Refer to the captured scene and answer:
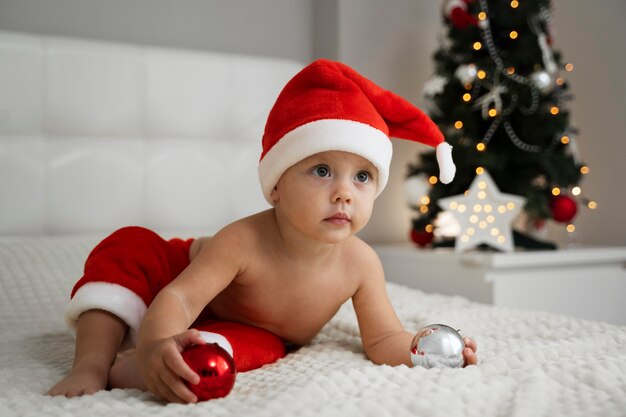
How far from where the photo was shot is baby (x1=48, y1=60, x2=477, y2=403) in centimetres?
93

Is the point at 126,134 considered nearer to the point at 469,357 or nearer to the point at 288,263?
the point at 288,263

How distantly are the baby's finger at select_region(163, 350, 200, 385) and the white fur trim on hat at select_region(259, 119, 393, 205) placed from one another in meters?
0.36

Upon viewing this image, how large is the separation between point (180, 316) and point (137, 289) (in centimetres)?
22

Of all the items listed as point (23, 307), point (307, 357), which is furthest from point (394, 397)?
point (23, 307)

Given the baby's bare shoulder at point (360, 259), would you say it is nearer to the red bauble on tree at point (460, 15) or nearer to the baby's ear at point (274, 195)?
the baby's ear at point (274, 195)

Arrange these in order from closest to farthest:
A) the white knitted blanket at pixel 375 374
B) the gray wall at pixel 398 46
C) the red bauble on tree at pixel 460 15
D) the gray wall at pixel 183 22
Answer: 1. the white knitted blanket at pixel 375 374
2. the gray wall at pixel 183 22
3. the red bauble on tree at pixel 460 15
4. the gray wall at pixel 398 46

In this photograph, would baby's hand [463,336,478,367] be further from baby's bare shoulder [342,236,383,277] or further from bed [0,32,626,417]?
baby's bare shoulder [342,236,383,277]

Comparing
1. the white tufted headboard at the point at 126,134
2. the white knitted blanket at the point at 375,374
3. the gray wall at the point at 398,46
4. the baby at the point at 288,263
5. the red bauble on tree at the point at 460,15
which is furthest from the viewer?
the gray wall at the point at 398,46

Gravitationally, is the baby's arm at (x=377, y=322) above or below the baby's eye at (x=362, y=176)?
below

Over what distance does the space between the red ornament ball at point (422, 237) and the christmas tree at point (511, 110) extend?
115mm

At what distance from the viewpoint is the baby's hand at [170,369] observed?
2.34ft

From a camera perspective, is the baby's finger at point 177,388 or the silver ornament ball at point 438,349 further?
the silver ornament ball at point 438,349

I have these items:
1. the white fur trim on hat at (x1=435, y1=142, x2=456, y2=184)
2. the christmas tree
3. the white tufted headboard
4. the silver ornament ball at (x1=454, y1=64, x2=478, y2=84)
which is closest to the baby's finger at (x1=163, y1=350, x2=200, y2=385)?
the white fur trim on hat at (x1=435, y1=142, x2=456, y2=184)

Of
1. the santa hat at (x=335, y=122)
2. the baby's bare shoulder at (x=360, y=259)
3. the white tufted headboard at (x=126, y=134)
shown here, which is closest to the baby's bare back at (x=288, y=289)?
the baby's bare shoulder at (x=360, y=259)
